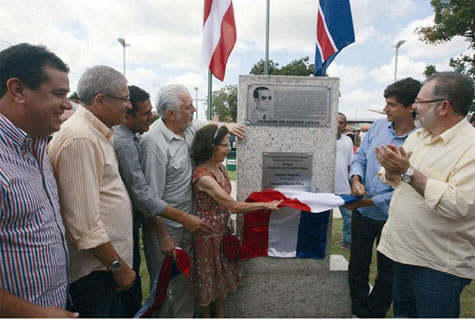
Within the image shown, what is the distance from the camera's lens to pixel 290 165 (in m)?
2.77

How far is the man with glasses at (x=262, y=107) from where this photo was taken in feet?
8.80

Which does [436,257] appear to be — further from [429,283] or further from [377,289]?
[377,289]

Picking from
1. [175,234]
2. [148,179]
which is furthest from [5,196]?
[175,234]

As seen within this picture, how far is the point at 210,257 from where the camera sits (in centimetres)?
253

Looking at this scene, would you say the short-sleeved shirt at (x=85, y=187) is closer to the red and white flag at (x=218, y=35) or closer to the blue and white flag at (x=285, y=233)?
the blue and white flag at (x=285, y=233)

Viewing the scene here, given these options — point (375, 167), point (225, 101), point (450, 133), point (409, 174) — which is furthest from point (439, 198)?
point (225, 101)

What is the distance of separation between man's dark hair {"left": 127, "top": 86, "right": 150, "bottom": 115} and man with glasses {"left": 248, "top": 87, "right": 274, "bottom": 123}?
2.95 ft

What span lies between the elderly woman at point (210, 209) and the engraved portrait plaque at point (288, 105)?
38 centimetres

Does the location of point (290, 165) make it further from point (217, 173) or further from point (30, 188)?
point (30, 188)

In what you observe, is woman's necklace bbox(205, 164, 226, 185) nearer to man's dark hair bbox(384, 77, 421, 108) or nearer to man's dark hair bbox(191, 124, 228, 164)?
man's dark hair bbox(191, 124, 228, 164)

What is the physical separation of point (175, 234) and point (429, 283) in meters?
1.82

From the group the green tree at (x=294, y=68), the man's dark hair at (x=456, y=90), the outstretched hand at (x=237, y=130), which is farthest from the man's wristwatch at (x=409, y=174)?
the green tree at (x=294, y=68)

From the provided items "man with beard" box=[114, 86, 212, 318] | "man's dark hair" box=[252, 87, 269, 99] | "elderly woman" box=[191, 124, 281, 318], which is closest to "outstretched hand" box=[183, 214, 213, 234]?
"man with beard" box=[114, 86, 212, 318]

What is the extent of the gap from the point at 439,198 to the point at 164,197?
6.10 feet
